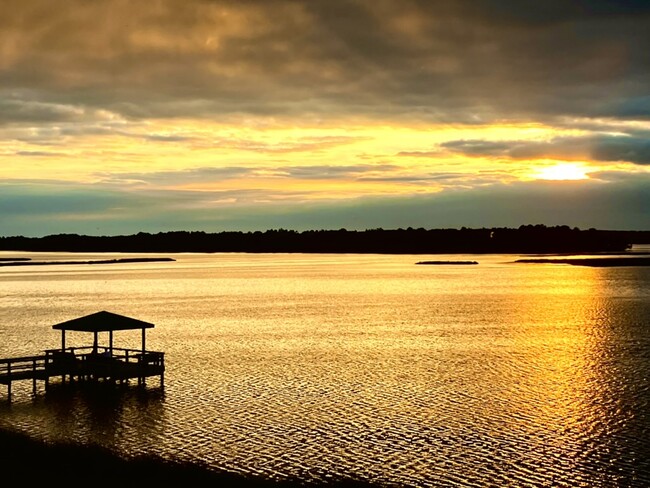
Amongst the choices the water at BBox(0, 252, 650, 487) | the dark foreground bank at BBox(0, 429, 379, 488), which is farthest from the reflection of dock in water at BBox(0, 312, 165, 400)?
the dark foreground bank at BBox(0, 429, 379, 488)

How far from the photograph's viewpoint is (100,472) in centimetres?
2572

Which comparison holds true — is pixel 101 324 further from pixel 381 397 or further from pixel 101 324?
pixel 381 397

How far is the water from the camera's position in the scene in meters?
27.7

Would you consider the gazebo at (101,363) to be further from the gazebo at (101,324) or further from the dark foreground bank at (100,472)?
the dark foreground bank at (100,472)

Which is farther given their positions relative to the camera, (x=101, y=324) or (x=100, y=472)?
(x=101, y=324)

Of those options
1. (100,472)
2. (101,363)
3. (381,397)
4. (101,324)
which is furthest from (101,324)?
(100,472)

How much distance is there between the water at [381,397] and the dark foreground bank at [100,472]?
102 cm

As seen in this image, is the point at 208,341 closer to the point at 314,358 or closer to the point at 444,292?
the point at 314,358

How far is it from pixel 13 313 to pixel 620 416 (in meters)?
64.5

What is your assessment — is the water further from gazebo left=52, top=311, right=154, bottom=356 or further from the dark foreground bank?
gazebo left=52, top=311, right=154, bottom=356

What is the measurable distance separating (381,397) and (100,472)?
1615cm

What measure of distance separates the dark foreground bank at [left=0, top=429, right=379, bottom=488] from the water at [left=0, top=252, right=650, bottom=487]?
1.02m

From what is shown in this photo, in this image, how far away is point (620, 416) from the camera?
3422 cm

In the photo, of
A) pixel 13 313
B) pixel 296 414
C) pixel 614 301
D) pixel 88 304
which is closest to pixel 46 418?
pixel 296 414
